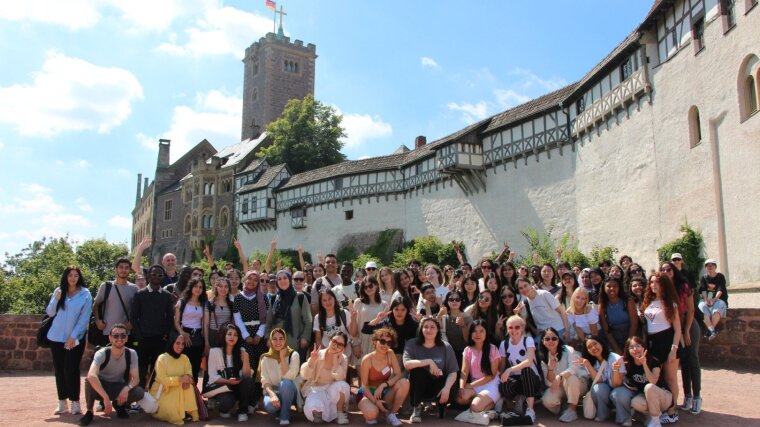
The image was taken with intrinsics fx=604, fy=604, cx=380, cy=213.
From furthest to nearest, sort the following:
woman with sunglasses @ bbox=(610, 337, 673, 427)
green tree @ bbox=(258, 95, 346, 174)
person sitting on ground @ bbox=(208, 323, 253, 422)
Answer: green tree @ bbox=(258, 95, 346, 174), person sitting on ground @ bbox=(208, 323, 253, 422), woman with sunglasses @ bbox=(610, 337, 673, 427)

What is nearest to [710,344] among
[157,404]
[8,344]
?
[157,404]

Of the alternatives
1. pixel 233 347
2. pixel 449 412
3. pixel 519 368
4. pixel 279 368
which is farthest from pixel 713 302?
pixel 233 347

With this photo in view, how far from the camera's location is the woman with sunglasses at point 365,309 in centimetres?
846

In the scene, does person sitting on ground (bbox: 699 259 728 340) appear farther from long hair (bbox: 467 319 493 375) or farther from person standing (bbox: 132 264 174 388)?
person standing (bbox: 132 264 174 388)

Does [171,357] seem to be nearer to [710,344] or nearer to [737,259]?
[710,344]

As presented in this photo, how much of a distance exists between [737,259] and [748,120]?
3895 millimetres

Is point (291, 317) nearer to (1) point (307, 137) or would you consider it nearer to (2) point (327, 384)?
(2) point (327, 384)

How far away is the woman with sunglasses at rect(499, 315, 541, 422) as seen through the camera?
7.23 m

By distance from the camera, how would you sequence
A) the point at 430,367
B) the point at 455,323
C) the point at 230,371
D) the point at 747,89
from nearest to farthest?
the point at 430,367, the point at 230,371, the point at 455,323, the point at 747,89

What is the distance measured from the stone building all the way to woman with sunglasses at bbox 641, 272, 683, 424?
1110cm

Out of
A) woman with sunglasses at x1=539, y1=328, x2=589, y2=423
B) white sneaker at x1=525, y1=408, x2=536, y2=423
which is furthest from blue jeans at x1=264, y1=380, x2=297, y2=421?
woman with sunglasses at x1=539, y1=328, x2=589, y2=423

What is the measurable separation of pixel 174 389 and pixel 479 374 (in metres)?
3.74

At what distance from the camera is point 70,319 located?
7.75m

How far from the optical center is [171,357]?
7.55 metres
